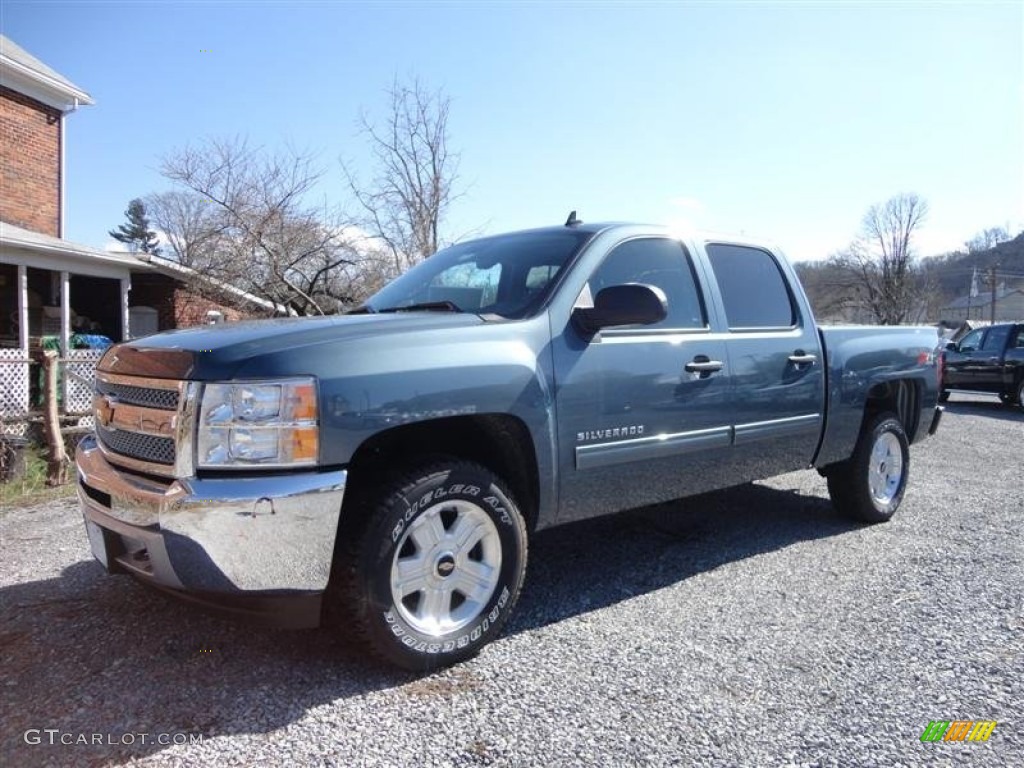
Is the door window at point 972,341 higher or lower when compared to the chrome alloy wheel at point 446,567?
higher

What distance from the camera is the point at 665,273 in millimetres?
4102

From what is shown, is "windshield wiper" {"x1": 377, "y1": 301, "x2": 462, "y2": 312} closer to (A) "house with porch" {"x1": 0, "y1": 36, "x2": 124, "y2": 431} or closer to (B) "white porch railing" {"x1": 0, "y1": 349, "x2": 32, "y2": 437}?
(B) "white porch railing" {"x1": 0, "y1": 349, "x2": 32, "y2": 437}

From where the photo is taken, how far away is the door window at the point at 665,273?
384cm

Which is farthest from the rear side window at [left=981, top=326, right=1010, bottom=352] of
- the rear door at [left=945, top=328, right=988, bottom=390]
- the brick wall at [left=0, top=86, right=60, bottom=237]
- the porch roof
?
the brick wall at [left=0, top=86, right=60, bottom=237]

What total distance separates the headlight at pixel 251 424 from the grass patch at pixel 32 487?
4.31 metres

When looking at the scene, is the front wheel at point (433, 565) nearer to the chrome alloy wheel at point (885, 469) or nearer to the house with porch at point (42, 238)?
the chrome alloy wheel at point (885, 469)

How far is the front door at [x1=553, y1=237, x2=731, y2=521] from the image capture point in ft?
11.1

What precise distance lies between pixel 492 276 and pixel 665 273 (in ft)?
3.17

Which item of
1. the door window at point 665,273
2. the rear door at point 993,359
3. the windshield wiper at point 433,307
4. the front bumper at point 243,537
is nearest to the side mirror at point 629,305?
the door window at point 665,273

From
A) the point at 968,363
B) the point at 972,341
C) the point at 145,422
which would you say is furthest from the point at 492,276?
the point at 972,341

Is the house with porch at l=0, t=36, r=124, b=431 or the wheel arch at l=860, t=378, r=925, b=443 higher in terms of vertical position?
the house with porch at l=0, t=36, r=124, b=431

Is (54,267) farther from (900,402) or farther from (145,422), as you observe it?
(900,402)

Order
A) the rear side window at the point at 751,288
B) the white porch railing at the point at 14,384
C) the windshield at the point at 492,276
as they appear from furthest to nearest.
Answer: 1. the white porch railing at the point at 14,384
2. the rear side window at the point at 751,288
3. the windshield at the point at 492,276

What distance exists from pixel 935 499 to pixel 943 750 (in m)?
4.34
